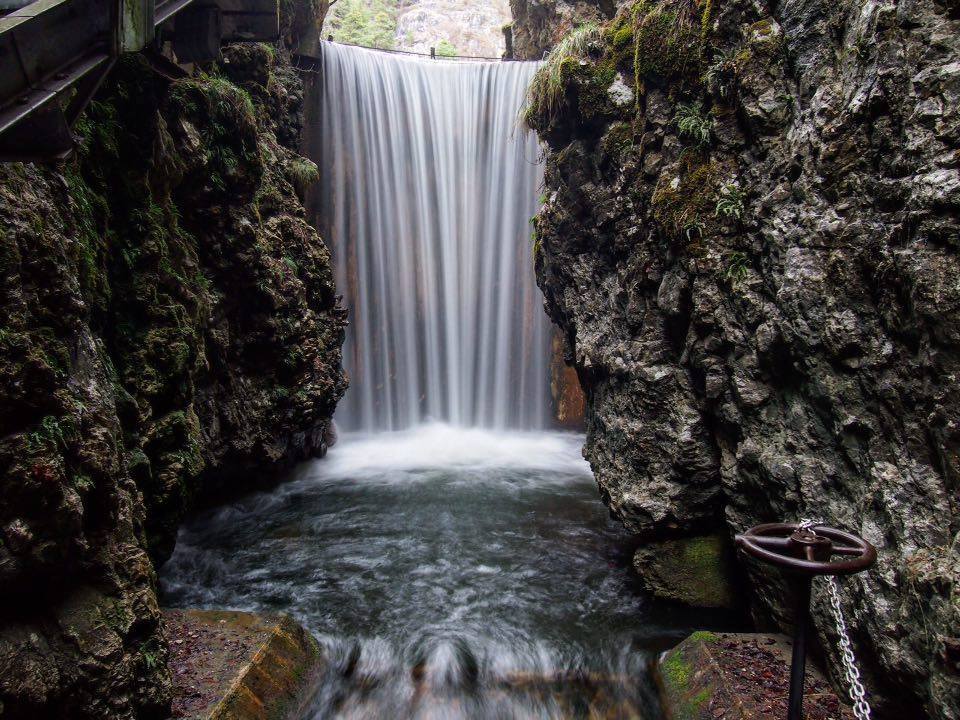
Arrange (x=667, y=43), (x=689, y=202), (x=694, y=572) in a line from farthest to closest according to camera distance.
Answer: (x=667, y=43) < (x=694, y=572) < (x=689, y=202)

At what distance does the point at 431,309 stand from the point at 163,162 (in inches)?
393

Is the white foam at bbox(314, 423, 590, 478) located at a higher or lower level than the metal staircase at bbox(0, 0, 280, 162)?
lower

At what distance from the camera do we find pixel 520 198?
16281 millimetres

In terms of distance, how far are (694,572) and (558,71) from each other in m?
7.07

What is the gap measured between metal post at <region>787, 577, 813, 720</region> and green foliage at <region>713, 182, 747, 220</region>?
421cm

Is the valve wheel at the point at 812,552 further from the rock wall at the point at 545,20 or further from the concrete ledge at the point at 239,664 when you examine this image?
the rock wall at the point at 545,20

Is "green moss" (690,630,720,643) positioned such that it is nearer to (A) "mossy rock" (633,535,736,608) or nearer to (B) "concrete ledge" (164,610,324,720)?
(A) "mossy rock" (633,535,736,608)

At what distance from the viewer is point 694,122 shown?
20.5 ft

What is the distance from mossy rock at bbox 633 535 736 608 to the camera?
21.0 feet

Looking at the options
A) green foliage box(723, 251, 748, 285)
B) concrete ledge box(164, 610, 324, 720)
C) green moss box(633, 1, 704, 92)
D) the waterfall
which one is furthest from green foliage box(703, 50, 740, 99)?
the waterfall

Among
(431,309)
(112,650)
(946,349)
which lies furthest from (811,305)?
(431,309)

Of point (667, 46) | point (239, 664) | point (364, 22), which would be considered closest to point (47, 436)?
point (239, 664)

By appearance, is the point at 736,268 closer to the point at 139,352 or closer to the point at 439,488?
the point at 139,352

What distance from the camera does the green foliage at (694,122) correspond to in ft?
20.2
